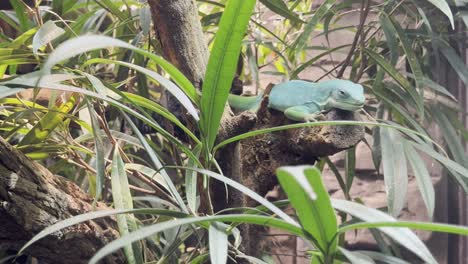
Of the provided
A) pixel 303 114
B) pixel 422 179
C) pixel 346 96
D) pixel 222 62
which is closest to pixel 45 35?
pixel 222 62

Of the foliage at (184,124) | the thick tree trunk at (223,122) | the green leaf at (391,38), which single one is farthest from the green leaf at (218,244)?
the green leaf at (391,38)

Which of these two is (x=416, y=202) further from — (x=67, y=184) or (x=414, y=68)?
(x=67, y=184)

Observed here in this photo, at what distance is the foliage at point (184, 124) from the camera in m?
0.64

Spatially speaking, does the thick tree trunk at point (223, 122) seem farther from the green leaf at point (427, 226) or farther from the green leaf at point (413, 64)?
the green leaf at point (427, 226)

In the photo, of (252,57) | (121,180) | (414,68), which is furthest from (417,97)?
(121,180)

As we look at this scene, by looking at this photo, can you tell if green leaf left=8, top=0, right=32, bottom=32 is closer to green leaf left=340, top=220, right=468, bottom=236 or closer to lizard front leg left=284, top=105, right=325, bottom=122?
lizard front leg left=284, top=105, right=325, bottom=122

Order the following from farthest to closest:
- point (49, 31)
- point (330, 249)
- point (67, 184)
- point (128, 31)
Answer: point (128, 31)
point (67, 184)
point (49, 31)
point (330, 249)

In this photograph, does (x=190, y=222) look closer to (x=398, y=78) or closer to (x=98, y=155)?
(x=98, y=155)

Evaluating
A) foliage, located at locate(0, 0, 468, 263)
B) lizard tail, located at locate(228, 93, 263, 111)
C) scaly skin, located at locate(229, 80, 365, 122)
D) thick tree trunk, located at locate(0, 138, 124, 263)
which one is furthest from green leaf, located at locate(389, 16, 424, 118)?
thick tree trunk, located at locate(0, 138, 124, 263)

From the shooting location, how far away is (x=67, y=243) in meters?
1.00

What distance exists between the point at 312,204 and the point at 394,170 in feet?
2.27

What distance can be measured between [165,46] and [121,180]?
1.07ft

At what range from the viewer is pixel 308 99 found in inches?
57.5

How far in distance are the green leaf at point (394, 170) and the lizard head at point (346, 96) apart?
0.30 feet
